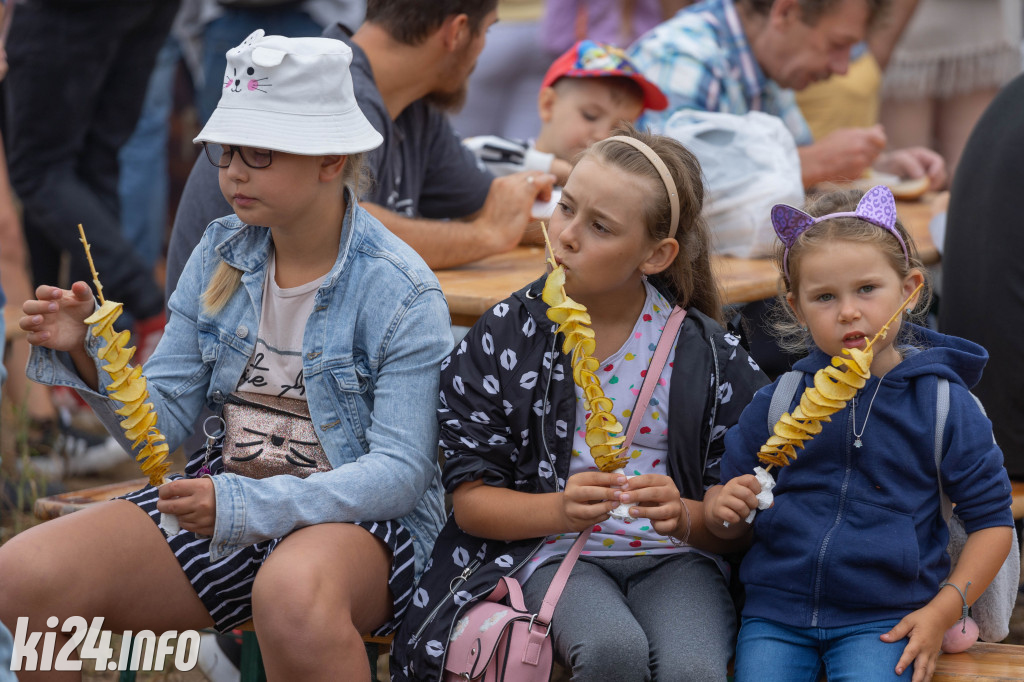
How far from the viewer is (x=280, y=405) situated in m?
2.44

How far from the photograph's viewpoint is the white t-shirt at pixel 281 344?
95.2 inches

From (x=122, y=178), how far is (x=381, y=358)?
12.8 ft

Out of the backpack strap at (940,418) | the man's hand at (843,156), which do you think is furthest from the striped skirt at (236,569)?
the man's hand at (843,156)

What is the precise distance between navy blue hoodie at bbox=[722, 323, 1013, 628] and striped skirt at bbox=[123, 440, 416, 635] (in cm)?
68

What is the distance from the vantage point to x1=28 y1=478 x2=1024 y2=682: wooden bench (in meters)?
2.16

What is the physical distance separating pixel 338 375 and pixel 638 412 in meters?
0.60

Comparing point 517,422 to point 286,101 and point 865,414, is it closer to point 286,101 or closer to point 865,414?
point 865,414

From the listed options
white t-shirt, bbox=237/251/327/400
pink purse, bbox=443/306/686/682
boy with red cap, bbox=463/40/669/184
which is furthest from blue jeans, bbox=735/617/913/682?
boy with red cap, bbox=463/40/669/184

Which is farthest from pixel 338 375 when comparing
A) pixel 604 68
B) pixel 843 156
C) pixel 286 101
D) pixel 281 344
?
pixel 843 156

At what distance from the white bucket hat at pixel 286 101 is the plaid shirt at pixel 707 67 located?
1.72 m

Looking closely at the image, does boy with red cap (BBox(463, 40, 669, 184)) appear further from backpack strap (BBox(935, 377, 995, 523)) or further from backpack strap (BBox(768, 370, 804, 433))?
backpack strap (BBox(935, 377, 995, 523))

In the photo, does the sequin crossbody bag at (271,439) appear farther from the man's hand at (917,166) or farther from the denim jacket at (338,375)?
the man's hand at (917,166)

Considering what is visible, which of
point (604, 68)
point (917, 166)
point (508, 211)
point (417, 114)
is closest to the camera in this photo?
point (508, 211)

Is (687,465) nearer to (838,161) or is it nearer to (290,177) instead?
(290,177)
